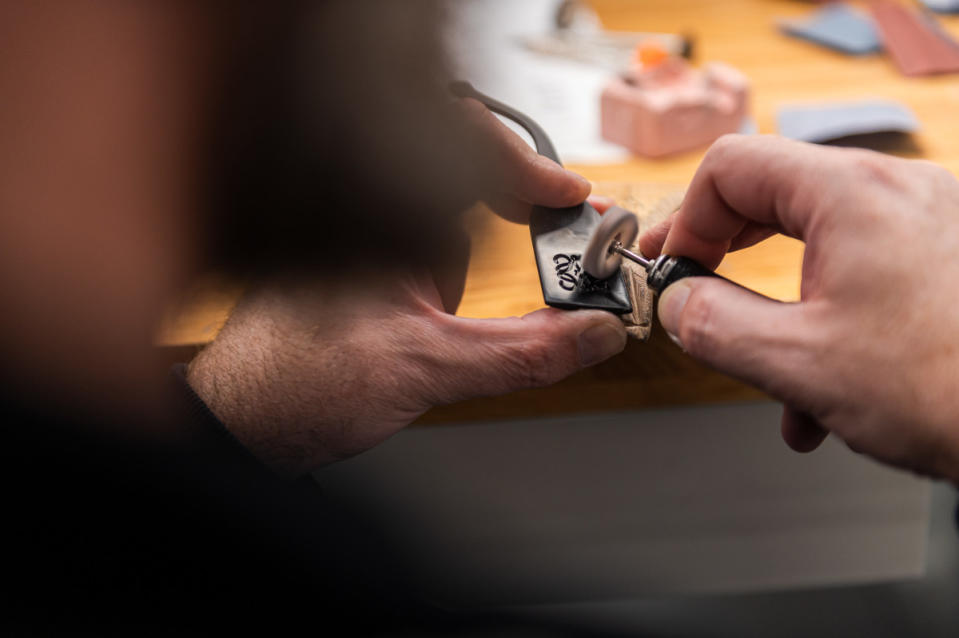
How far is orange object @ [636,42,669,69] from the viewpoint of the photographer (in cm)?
74

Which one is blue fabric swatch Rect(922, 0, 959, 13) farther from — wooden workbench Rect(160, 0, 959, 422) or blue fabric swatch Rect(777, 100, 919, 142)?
blue fabric swatch Rect(777, 100, 919, 142)

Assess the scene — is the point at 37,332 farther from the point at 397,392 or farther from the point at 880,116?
the point at 880,116

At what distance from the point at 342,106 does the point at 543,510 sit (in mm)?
445

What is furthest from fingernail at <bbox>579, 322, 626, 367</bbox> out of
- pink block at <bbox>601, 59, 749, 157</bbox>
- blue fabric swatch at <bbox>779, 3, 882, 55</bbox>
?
blue fabric swatch at <bbox>779, 3, 882, 55</bbox>

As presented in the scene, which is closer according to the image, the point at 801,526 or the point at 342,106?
the point at 342,106

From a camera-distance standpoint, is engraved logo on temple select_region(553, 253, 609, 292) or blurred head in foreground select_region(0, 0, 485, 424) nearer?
blurred head in foreground select_region(0, 0, 485, 424)

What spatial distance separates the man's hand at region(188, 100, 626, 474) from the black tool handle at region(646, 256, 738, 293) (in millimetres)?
33

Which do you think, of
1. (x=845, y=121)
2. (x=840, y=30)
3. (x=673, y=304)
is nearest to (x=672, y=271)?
(x=673, y=304)

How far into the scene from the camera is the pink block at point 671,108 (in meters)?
0.65

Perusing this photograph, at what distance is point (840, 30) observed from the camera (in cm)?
85

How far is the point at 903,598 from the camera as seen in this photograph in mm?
899

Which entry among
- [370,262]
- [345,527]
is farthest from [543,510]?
[370,262]

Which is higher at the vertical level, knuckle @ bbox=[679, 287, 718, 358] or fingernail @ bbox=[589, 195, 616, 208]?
knuckle @ bbox=[679, 287, 718, 358]

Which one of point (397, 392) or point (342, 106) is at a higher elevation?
point (342, 106)
